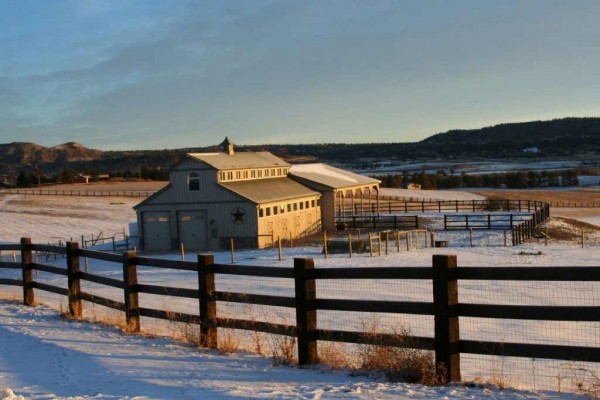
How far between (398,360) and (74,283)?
23.8ft

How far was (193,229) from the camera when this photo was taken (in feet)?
155

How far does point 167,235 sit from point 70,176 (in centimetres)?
9644

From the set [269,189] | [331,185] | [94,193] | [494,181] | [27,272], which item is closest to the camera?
[27,272]

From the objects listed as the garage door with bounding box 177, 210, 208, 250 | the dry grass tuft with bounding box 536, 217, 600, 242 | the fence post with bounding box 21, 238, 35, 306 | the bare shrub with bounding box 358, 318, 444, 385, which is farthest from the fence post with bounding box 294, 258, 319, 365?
the dry grass tuft with bounding box 536, 217, 600, 242

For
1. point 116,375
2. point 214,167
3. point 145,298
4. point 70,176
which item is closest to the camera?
point 116,375

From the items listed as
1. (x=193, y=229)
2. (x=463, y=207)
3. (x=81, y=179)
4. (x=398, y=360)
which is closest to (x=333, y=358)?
(x=398, y=360)

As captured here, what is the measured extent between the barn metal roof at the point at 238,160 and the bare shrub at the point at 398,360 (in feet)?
129

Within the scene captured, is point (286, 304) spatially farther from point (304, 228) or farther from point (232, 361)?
point (304, 228)

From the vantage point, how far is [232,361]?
9.29 metres

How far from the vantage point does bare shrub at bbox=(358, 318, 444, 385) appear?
798 centimetres

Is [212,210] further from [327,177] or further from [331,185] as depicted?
[327,177]

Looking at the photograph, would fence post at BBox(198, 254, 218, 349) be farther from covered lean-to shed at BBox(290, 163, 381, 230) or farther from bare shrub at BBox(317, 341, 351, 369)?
covered lean-to shed at BBox(290, 163, 381, 230)

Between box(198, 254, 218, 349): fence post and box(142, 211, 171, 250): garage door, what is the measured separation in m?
38.1

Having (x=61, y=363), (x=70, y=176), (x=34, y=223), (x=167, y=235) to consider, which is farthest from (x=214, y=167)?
(x=70, y=176)
